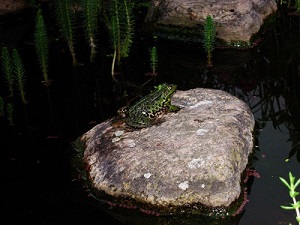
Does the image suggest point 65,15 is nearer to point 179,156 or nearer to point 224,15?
point 224,15

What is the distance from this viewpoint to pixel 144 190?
5227mm

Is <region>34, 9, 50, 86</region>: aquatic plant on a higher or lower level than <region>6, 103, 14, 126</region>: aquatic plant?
higher

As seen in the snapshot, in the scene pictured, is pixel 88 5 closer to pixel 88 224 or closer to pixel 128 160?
pixel 128 160

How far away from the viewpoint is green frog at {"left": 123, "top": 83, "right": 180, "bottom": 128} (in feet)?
20.0

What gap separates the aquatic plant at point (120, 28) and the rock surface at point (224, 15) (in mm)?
1125

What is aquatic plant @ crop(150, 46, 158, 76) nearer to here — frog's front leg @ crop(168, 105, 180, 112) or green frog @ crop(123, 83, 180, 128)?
green frog @ crop(123, 83, 180, 128)

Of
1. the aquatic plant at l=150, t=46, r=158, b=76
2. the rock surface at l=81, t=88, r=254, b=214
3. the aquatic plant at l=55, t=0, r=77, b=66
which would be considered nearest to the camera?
the rock surface at l=81, t=88, r=254, b=214

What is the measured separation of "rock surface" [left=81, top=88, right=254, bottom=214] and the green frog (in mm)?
97

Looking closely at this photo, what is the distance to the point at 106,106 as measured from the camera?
7.80 m

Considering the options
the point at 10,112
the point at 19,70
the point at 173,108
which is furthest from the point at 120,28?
the point at 173,108

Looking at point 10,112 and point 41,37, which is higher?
point 41,37

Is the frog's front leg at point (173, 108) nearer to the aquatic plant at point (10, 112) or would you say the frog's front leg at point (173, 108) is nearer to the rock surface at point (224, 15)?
the aquatic plant at point (10, 112)

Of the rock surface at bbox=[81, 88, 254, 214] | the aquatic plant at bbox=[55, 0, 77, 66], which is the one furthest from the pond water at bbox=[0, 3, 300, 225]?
the aquatic plant at bbox=[55, 0, 77, 66]

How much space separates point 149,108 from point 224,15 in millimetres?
3824
